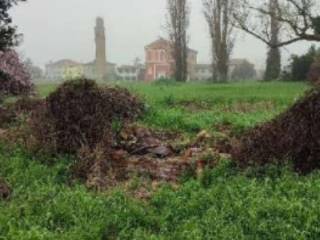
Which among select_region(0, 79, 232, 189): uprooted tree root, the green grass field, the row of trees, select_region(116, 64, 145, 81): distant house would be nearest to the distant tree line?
the row of trees

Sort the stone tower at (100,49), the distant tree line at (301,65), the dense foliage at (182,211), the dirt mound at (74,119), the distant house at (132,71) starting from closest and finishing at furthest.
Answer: the dense foliage at (182,211), the dirt mound at (74,119), the distant tree line at (301,65), the stone tower at (100,49), the distant house at (132,71)

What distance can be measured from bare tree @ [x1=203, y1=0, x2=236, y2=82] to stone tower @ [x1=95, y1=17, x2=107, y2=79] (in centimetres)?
792

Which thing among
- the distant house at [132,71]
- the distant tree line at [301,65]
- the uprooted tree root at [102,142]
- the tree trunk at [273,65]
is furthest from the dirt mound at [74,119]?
the distant house at [132,71]

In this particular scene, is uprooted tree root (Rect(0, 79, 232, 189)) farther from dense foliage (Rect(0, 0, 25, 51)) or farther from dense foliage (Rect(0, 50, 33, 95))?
dense foliage (Rect(0, 50, 33, 95))

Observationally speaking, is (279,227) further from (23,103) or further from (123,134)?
(23,103)

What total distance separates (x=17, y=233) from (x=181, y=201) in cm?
199

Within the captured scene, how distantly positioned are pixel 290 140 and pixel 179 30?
44.4m

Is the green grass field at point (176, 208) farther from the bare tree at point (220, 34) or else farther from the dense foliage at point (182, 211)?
the bare tree at point (220, 34)

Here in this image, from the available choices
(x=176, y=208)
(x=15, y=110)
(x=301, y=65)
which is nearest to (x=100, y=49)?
(x=301, y=65)

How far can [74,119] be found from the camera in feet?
36.9

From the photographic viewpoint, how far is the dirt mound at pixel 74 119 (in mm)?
10914

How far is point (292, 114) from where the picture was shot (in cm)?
979

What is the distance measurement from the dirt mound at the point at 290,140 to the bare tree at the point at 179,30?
43776 millimetres

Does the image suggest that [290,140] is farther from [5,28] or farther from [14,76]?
[14,76]
